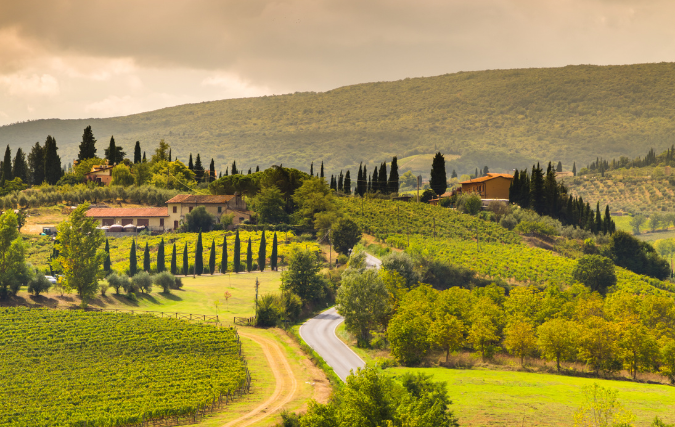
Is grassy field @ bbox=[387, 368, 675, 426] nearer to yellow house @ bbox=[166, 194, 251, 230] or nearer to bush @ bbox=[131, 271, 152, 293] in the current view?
bush @ bbox=[131, 271, 152, 293]

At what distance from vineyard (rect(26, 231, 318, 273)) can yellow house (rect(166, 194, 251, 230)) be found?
752 cm

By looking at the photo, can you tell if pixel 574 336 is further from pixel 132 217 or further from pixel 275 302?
pixel 132 217

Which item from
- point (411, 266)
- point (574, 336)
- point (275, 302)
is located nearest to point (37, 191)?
point (275, 302)

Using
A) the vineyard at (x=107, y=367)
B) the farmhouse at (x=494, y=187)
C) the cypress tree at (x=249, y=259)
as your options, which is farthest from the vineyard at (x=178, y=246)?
the farmhouse at (x=494, y=187)

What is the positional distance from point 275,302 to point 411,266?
18.2 meters

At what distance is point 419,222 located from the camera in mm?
114812

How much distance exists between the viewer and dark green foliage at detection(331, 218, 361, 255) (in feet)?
318

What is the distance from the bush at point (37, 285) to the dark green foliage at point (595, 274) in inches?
2636

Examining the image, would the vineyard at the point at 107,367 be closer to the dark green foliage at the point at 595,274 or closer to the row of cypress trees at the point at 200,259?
the row of cypress trees at the point at 200,259

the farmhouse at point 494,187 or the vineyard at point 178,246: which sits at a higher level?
the farmhouse at point 494,187

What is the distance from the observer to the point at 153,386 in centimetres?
4841

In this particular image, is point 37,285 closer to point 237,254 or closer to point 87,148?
point 237,254

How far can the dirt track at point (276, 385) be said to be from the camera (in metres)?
44.1

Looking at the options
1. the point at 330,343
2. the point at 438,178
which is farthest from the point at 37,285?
the point at 438,178
